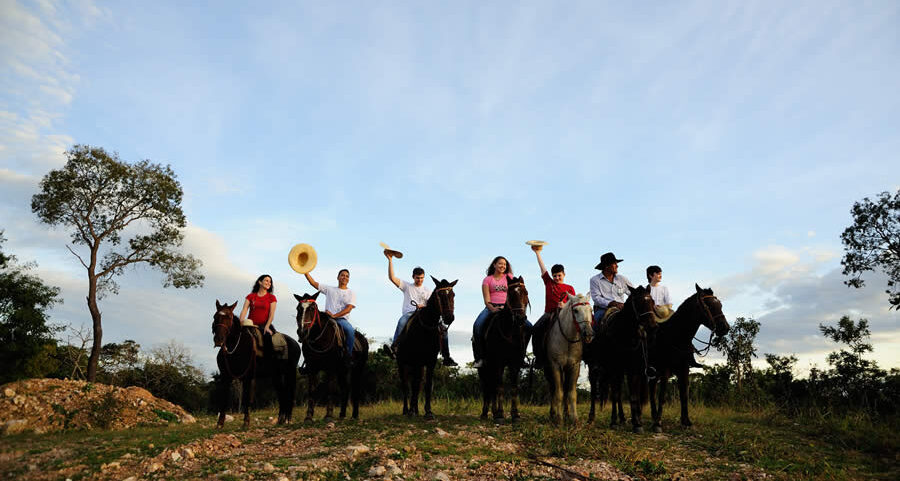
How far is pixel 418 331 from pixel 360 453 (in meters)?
3.94

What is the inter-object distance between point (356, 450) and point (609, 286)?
625 cm

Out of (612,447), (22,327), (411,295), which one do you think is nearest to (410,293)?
(411,295)

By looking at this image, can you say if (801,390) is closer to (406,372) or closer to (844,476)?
(844,476)

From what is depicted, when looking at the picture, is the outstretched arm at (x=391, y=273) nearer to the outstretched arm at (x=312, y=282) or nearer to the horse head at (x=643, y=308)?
the outstretched arm at (x=312, y=282)

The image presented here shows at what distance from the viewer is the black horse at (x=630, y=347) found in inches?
390

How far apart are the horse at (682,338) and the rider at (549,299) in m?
2.01

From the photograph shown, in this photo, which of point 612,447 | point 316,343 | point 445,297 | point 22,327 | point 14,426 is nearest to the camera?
point 612,447

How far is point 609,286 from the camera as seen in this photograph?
11445 mm

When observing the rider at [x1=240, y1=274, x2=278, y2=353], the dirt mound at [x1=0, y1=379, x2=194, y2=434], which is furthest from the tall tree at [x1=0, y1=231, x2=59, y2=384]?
the rider at [x1=240, y1=274, x2=278, y2=353]

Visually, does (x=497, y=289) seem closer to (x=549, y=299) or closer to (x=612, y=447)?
(x=549, y=299)

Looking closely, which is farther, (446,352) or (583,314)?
(446,352)

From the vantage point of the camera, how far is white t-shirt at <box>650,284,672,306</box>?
1215 centimetres

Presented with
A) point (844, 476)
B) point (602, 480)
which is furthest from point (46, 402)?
point (844, 476)

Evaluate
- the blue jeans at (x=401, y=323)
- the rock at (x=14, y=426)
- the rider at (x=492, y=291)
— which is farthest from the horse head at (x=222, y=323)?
the rock at (x=14, y=426)
